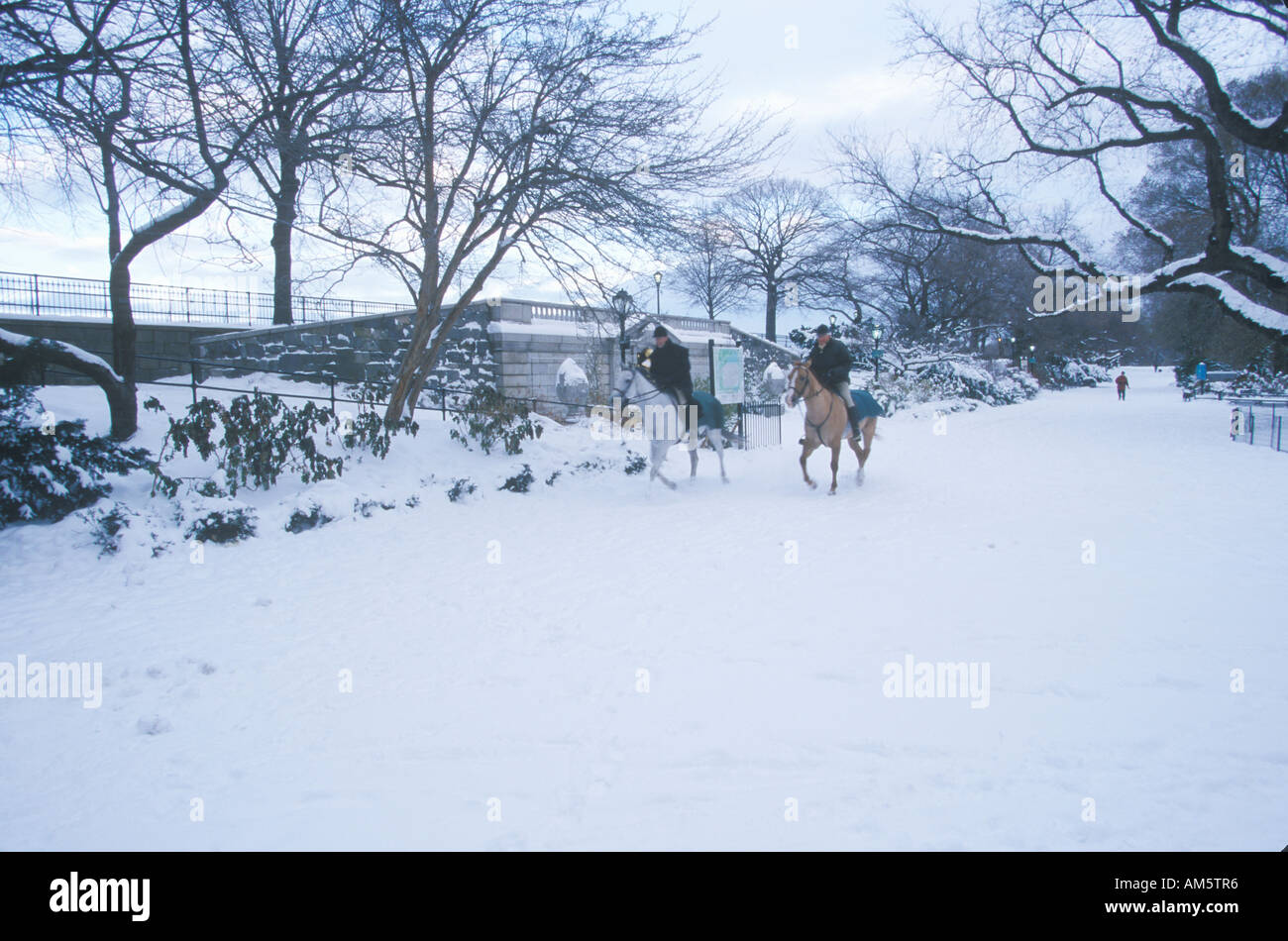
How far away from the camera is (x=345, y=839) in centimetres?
305

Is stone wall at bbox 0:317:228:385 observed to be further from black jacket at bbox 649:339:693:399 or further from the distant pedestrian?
the distant pedestrian

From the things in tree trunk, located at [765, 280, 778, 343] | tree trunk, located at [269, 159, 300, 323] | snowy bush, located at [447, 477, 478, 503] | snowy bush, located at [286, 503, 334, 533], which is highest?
tree trunk, located at [765, 280, 778, 343]

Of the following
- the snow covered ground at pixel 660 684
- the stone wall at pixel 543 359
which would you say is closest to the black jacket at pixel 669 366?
the snow covered ground at pixel 660 684

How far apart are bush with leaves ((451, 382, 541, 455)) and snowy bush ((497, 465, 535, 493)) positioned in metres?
0.97

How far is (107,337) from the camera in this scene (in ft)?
60.7

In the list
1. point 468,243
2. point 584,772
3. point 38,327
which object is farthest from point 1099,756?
point 38,327

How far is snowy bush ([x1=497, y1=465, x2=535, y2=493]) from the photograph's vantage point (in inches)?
453

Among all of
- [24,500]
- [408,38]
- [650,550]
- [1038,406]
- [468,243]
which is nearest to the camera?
[24,500]

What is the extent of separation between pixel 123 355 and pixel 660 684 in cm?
917

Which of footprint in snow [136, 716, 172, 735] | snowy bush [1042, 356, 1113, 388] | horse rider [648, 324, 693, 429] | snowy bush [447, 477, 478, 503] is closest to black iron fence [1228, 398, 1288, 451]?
horse rider [648, 324, 693, 429]

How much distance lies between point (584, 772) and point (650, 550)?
4.51 meters

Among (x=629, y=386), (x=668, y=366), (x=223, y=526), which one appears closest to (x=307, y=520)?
(x=223, y=526)

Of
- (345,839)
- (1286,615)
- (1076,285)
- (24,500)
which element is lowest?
(345,839)
